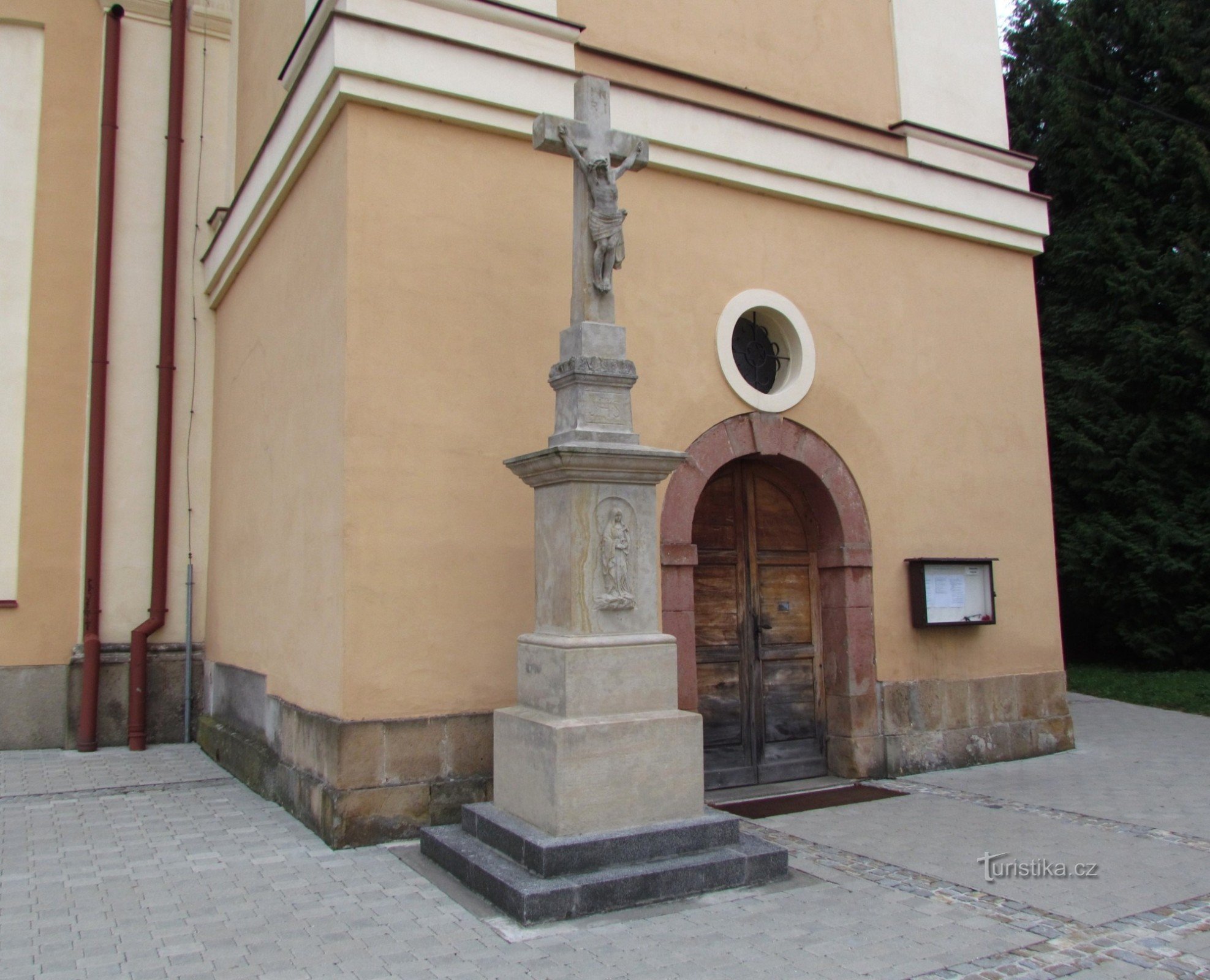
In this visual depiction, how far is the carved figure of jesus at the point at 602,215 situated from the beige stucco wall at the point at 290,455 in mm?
1523

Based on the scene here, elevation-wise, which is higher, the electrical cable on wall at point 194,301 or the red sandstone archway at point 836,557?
the electrical cable on wall at point 194,301

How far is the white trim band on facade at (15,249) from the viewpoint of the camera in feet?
29.1

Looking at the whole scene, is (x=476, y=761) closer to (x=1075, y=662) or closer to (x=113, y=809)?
(x=113, y=809)

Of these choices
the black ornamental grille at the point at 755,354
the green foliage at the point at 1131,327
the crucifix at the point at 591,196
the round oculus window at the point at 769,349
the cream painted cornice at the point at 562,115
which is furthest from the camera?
the green foliage at the point at 1131,327

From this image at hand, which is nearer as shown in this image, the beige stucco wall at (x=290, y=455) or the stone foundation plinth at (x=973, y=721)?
the beige stucco wall at (x=290, y=455)

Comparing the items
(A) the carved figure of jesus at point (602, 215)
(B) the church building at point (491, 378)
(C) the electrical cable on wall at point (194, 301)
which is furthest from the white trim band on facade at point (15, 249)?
(A) the carved figure of jesus at point (602, 215)

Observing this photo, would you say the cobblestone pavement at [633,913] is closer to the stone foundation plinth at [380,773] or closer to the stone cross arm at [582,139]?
the stone foundation plinth at [380,773]

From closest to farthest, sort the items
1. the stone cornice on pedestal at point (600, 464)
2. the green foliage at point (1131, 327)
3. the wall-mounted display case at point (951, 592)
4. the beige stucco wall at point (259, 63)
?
the stone cornice on pedestal at point (600, 464)
the wall-mounted display case at point (951, 592)
the beige stucco wall at point (259, 63)
the green foliage at point (1131, 327)

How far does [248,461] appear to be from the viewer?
8258mm

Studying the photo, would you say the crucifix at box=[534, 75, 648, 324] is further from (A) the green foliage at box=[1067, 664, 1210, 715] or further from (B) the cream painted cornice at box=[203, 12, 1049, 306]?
(A) the green foliage at box=[1067, 664, 1210, 715]

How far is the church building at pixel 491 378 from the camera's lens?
6.07 m

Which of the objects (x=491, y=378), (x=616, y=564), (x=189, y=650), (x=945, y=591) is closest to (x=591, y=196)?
(x=491, y=378)

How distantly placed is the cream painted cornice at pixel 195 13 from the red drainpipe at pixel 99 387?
→ 0.12 metres

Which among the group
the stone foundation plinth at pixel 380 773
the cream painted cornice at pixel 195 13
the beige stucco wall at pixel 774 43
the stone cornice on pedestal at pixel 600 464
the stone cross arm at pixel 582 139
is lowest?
the stone foundation plinth at pixel 380 773
